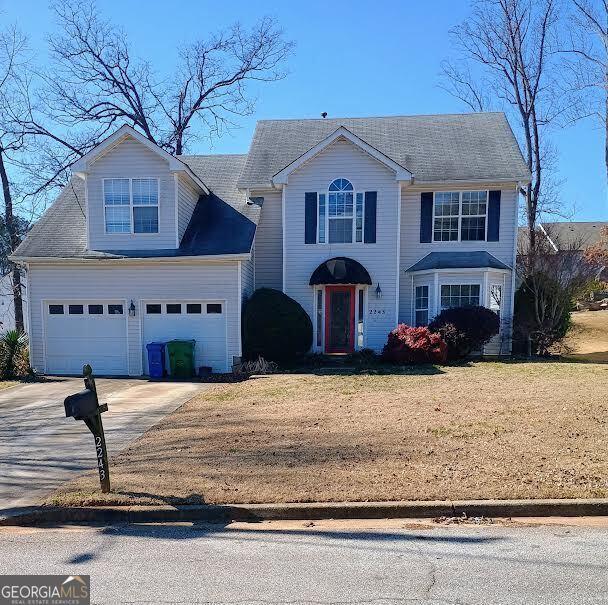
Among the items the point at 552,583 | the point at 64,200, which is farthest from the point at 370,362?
the point at 64,200

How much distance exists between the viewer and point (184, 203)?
48.8ft

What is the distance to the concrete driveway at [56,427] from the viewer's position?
540cm

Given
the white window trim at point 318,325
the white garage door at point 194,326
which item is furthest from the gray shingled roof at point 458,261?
the white garage door at point 194,326

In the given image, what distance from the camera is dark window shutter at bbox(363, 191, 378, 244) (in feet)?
49.5

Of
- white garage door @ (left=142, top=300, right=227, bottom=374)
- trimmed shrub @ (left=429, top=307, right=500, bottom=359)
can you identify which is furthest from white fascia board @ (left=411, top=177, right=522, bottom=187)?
white garage door @ (left=142, top=300, right=227, bottom=374)

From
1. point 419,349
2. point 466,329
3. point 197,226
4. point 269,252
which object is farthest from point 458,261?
point 197,226

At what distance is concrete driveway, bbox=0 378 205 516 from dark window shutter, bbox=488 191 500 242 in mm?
10766

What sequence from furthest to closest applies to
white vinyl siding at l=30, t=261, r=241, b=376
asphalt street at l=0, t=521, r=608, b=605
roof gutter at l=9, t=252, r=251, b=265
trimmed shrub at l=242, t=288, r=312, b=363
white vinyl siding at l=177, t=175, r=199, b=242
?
1. white vinyl siding at l=177, t=175, r=199, b=242
2. trimmed shrub at l=242, t=288, r=312, b=363
3. white vinyl siding at l=30, t=261, r=241, b=376
4. roof gutter at l=9, t=252, r=251, b=265
5. asphalt street at l=0, t=521, r=608, b=605

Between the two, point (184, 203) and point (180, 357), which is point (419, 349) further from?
point (184, 203)

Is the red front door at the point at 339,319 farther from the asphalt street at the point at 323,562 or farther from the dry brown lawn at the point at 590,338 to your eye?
the asphalt street at the point at 323,562

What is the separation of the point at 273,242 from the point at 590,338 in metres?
15.8

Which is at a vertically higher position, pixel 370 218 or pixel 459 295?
pixel 370 218

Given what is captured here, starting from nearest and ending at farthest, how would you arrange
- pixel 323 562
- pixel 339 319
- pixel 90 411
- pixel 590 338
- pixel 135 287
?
1. pixel 323 562
2. pixel 90 411
3. pixel 135 287
4. pixel 339 319
5. pixel 590 338

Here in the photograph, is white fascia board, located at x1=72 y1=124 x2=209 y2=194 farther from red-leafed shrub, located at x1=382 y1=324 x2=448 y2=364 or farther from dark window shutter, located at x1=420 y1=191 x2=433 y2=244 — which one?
red-leafed shrub, located at x1=382 y1=324 x2=448 y2=364
